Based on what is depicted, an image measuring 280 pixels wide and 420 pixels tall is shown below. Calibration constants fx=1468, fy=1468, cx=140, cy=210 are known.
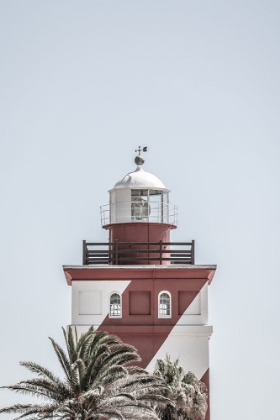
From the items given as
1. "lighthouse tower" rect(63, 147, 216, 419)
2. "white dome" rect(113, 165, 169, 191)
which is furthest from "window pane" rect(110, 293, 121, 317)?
"white dome" rect(113, 165, 169, 191)

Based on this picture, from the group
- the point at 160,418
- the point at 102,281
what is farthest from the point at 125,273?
the point at 160,418

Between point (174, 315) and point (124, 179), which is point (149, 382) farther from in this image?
point (124, 179)

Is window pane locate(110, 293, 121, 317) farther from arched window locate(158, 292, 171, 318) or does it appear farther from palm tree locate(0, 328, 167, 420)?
palm tree locate(0, 328, 167, 420)

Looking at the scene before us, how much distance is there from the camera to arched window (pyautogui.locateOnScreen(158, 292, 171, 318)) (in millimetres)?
62688

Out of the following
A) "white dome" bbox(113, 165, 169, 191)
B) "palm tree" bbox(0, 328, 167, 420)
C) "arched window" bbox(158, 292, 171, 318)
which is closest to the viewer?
"palm tree" bbox(0, 328, 167, 420)

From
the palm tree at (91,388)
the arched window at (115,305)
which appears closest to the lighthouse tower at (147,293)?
the arched window at (115,305)

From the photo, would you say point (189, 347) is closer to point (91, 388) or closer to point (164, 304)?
point (164, 304)

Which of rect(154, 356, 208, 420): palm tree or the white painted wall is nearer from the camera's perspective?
rect(154, 356, 208, 420): palm tree

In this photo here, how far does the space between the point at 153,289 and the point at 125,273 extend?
1.38 metres

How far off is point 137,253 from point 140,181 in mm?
3327

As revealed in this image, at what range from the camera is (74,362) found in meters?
52.8

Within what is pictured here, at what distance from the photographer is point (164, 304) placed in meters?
62.9

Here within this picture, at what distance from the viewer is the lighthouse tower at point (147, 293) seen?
6203 cm

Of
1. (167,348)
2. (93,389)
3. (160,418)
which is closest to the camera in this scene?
(93,389)
